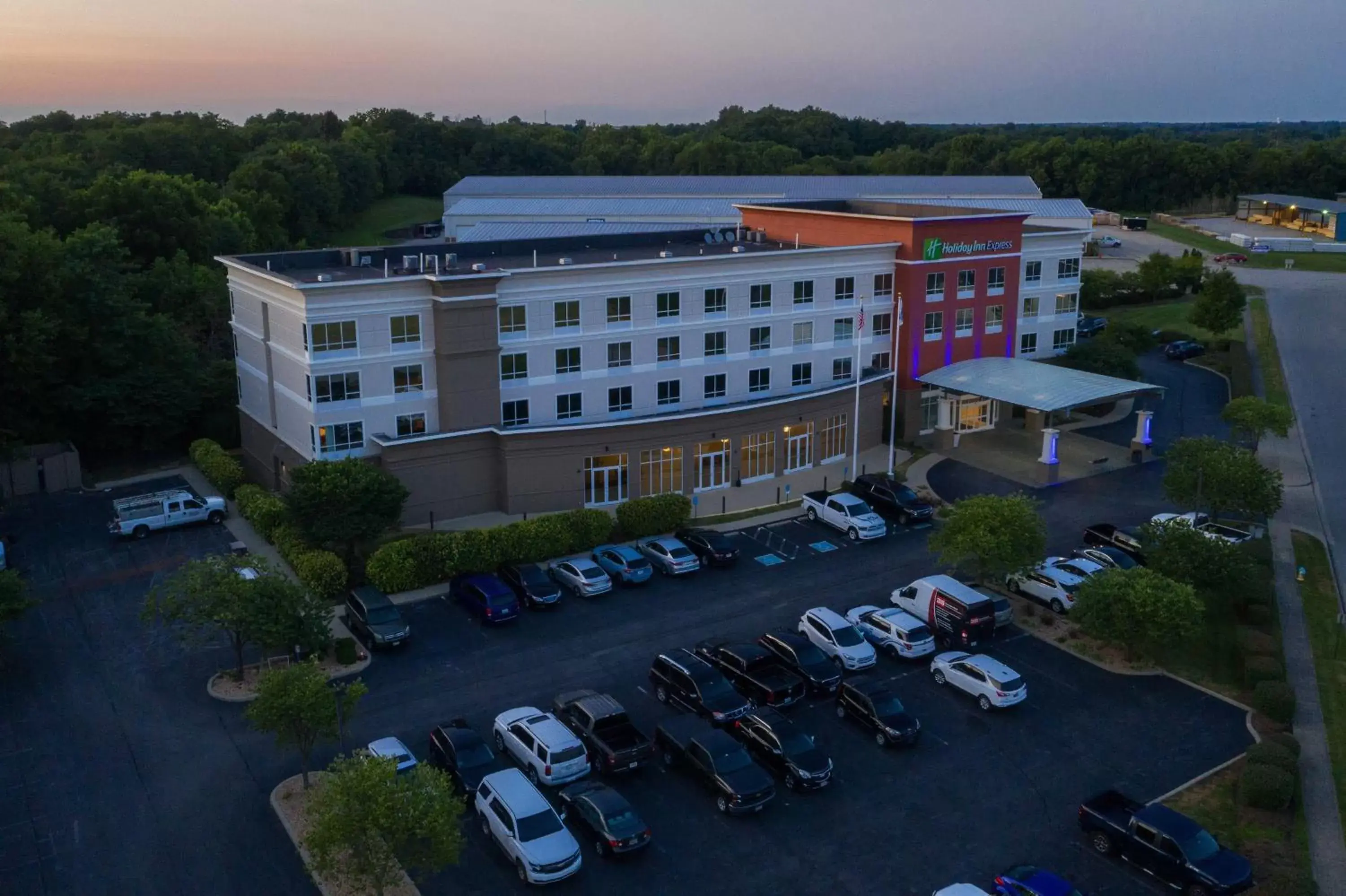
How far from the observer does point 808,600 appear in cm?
3894

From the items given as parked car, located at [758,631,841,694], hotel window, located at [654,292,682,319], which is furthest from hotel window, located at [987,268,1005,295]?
parked car, located at [758,631,841,694]

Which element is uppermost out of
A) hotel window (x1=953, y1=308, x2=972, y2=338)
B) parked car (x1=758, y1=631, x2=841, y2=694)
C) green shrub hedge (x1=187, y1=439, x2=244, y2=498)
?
hotel window (x1=953, y1=308, x2=972, y2=338)

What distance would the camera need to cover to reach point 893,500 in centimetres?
4697

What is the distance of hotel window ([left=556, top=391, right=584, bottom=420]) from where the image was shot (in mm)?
48906

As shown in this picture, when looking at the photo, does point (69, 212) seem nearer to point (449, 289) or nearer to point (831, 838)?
point (449, 289)

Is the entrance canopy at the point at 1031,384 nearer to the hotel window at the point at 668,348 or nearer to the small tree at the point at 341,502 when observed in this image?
the hotel window at the point at 668,348

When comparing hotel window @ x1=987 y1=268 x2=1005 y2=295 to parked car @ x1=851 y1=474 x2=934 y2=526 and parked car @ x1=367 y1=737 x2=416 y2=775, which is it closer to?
parked car @ x1=851 y1=474 x2=934 y2=526

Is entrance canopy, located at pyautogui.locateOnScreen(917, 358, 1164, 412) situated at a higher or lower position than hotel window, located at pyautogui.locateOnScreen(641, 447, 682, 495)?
higher

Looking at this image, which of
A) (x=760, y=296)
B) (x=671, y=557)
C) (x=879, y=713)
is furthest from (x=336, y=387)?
(x=879, y=713)

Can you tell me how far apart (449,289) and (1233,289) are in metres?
64.1

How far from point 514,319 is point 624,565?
13016mm

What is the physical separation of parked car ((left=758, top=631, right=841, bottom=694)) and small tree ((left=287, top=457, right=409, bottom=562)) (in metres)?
15.5

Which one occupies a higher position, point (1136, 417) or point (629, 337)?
point (629, 337)

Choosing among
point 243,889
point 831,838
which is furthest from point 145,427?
point 831,838
